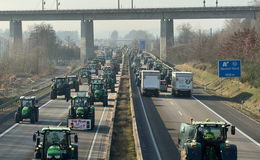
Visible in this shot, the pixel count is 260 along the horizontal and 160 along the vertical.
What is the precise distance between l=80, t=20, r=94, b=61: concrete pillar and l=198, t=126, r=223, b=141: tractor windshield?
10530 centimetres

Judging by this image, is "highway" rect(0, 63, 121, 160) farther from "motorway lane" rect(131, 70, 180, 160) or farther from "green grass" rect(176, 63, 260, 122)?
"green grass" rect(176, 63, 260, 122)

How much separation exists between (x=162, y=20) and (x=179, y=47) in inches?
879

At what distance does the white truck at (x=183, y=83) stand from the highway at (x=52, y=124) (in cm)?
1319

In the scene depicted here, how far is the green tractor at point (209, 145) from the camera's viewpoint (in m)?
20.5

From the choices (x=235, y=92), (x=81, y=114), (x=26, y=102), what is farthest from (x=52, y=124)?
(x=235, y=92)

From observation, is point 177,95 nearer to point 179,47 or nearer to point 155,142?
point 155,142

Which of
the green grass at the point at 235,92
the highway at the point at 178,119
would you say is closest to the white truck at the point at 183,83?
the highway at the point at 178,119

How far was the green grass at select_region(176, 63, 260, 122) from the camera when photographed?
168 ft

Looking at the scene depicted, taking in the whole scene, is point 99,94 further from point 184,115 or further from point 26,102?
point 26,102

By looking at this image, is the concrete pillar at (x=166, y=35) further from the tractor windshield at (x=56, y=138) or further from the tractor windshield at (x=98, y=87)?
the tractor windshield at (x=56, y=138)

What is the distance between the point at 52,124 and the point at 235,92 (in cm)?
3089

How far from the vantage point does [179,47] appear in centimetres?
14400

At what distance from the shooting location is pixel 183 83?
58781 mm

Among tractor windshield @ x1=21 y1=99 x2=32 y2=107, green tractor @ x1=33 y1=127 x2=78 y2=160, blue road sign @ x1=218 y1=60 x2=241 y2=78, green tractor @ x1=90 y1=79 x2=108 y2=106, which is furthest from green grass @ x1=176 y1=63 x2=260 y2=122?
green tractor @ x1=33 y1=127 x2=78 y2=160
